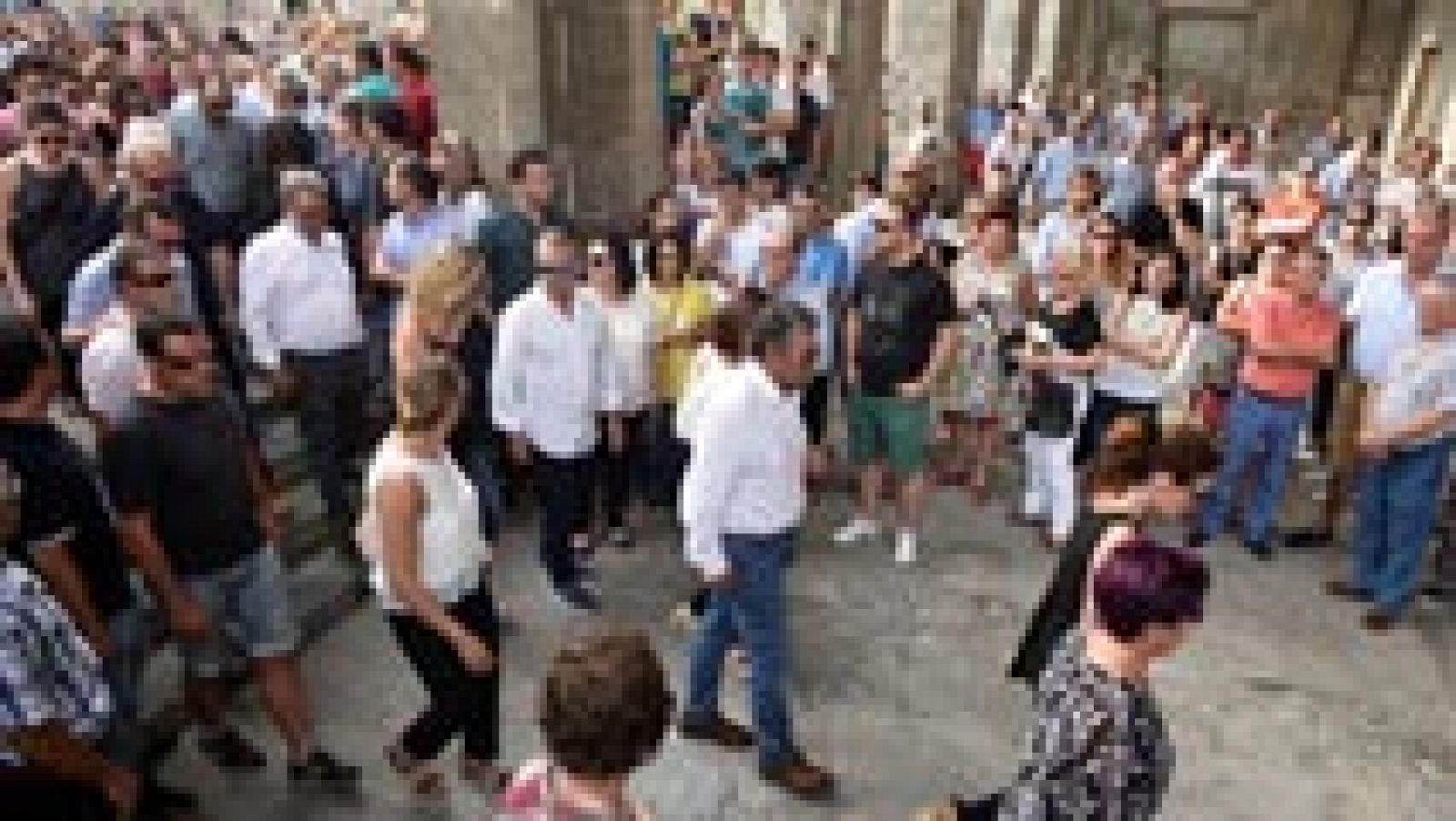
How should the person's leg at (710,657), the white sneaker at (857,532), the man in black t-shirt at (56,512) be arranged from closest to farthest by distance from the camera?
the man in black t-shirt at (56,512), the person's leg at (710,657), the white sneaker at (857,532)

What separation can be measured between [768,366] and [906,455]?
2458 mm

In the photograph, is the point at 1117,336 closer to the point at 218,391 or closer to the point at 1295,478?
the point at 1295,478

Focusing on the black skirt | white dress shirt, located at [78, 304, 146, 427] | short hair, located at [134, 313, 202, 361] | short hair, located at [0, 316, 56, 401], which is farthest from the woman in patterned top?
white dress shirt, located at [78, 304, 146, 427]

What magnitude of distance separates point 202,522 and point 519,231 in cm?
278

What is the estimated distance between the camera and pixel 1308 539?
6531 millimetres

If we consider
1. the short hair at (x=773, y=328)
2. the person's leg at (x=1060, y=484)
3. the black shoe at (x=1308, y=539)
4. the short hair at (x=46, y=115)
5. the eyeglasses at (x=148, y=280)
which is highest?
the short hair at (x=46, y=115)

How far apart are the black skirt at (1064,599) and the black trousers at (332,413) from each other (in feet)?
10.8

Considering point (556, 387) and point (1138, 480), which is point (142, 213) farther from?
point (1138, 480)

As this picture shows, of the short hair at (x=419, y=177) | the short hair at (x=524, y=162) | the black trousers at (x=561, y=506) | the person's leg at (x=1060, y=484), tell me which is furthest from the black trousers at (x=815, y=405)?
the short hair at (x=419, y=177)

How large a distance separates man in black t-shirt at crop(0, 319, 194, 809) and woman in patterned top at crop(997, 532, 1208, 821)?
2501mm

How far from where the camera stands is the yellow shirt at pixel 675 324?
570 centimetres

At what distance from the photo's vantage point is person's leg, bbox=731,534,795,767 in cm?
390

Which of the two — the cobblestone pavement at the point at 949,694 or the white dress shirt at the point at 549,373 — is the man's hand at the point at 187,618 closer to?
the cobblestone pavement at the point at 949,694

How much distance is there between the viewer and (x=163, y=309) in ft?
13.1
